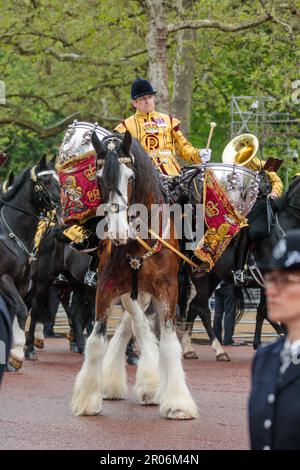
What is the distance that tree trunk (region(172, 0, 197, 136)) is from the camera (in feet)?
77.1

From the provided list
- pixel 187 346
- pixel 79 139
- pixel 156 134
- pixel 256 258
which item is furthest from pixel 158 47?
pixel 79 139

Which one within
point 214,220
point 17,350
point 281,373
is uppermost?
point 214,220

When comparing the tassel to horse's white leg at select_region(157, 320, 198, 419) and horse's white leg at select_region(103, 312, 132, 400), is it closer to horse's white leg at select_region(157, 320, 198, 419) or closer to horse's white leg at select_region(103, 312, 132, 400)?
horse's white leg at select_region(157, 320, 198, 419)

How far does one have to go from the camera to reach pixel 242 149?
14211 mm

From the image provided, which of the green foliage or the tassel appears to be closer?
the tassel

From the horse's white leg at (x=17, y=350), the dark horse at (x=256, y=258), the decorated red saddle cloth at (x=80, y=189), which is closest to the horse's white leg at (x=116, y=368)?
the decorated red saddle cloth at (x=80, y=189)

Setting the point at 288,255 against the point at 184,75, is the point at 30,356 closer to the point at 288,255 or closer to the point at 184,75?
the point at 184,75

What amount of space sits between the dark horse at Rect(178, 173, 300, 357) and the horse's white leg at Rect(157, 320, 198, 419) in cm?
481

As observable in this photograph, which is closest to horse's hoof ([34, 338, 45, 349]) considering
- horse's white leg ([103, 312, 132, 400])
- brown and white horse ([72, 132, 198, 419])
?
horse's white leg ([103, 312, 132, 400])

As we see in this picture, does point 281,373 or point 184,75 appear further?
point 184,75

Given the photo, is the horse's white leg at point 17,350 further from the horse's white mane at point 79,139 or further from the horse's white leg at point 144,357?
the horse's white mane at point 79,139

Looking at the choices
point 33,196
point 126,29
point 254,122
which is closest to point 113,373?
point 33,196

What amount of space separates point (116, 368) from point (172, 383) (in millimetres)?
1335

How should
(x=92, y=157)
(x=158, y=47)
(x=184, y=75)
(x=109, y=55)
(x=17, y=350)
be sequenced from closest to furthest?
(x=92, y=157) < (x=17, y=350) < (x=158, y=47) < (x=184, y=75) < (x=109, y=55)
